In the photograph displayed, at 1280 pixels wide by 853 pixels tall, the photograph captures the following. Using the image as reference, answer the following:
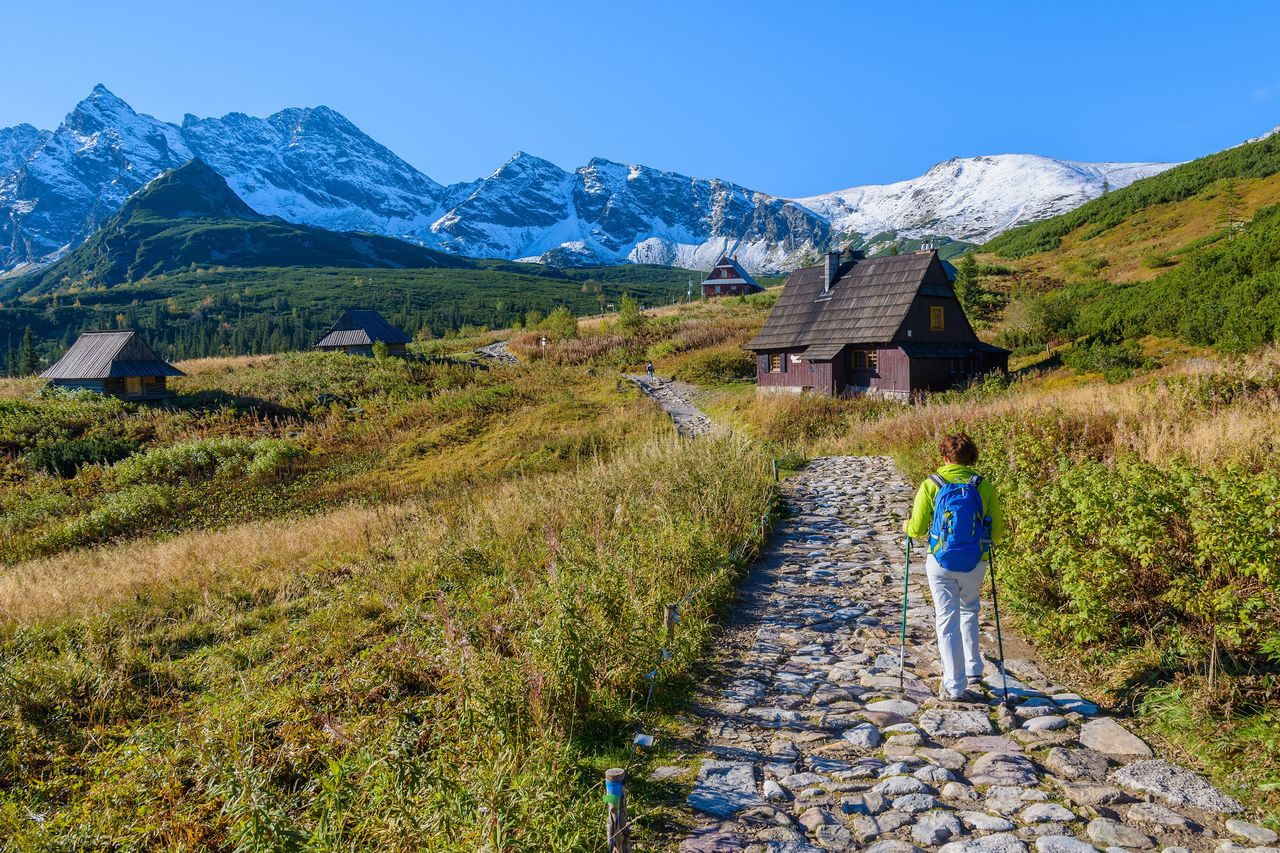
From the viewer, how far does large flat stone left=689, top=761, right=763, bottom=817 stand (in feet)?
12.9

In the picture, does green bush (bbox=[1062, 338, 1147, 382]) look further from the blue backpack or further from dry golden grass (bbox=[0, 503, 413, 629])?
dry golden grass (bbox=[0, 503, 413, 629])

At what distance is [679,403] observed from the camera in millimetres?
29734

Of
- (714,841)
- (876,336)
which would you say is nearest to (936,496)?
(714,841)

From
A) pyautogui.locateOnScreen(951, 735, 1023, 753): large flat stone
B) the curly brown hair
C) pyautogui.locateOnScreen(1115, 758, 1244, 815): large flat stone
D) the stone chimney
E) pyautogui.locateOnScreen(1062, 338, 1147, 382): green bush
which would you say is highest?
the stone chimney

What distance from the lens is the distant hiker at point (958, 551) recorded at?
5113 millimetres

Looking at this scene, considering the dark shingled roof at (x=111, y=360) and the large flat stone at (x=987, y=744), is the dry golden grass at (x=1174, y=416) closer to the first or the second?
the large flat stone at (x=987, y=744)

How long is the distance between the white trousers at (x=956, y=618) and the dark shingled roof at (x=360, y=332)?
4731 centimetres

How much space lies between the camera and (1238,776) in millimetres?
3842

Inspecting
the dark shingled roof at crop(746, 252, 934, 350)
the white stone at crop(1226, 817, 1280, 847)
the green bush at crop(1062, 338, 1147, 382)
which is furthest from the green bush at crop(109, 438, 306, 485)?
the green bush at crop(1062, 338, 1147, 382)

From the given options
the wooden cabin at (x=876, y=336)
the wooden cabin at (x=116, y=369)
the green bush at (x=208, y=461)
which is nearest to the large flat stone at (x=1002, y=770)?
the green bush at (x=208, y=461)

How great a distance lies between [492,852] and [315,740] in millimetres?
2716

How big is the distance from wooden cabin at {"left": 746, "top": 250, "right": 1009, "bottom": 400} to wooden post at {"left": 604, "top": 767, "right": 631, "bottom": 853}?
27.6 meters

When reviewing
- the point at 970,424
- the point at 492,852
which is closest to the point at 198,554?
the point at 492,852

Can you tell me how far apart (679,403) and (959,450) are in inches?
960
